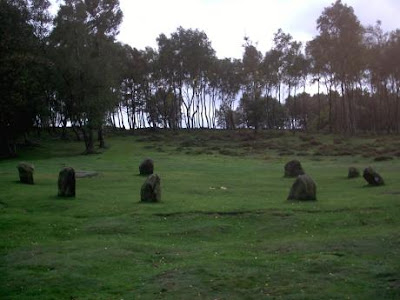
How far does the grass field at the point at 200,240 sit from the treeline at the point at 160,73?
8110 millimetres

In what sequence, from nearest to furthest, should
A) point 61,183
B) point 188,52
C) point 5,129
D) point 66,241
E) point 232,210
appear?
point 66,241 → point 232,210 → point 61,183 → point 5,129 → point 188,52

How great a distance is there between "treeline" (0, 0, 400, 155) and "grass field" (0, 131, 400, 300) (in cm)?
811

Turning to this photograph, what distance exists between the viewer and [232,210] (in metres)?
21.0

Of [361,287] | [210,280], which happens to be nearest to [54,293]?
[210,280]

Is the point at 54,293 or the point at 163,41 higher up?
the point at 163,41

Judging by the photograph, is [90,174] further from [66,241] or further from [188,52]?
[188,52]

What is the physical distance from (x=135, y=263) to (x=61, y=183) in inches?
498

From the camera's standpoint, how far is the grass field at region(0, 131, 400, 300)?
11555mm

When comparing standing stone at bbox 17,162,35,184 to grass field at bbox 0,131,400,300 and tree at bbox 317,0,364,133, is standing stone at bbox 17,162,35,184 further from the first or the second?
tree at bbox 317,0,364,133

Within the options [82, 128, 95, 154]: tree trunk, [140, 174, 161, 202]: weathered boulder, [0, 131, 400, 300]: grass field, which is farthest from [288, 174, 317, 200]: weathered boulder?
[82, 128, 95, 154]: tree trunk

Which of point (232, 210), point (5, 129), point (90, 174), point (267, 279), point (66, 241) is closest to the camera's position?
point (267, 279)

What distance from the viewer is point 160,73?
101 meters

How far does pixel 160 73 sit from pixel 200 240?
8603 cm

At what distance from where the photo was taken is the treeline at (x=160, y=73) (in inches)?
2180
